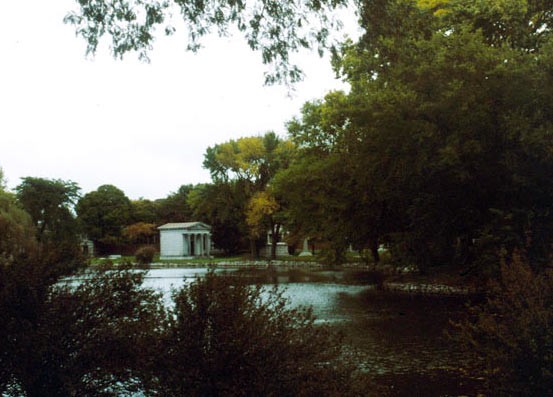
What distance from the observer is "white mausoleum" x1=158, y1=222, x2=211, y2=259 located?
82125 millimetres

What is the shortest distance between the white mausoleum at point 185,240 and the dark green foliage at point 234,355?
3039 inches

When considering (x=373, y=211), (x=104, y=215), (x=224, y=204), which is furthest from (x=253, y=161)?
(x=373, y=211)

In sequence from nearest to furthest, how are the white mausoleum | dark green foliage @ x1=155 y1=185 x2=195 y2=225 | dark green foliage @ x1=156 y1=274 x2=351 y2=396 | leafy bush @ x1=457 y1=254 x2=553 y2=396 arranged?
dark green foliage @ x1=156 y1=274 x2=351 y2=396 → leafy bush @ x1=457 y1=254 x2=553 y2=396 → the white mausoleum → dark green foliage @ x1=155 y1=185 x2=195 y2=225

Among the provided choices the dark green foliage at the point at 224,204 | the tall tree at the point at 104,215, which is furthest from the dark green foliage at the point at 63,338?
the tall tree at the point at 104,215

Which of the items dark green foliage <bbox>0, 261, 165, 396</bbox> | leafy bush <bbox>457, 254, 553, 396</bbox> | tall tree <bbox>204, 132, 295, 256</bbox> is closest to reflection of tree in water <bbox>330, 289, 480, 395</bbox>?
leafy bush <bbox>457, 254, 553, 396</bbox>

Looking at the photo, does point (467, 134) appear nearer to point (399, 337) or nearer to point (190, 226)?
point (399, 337)

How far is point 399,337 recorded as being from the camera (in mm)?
13805

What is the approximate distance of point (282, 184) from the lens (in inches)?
1693

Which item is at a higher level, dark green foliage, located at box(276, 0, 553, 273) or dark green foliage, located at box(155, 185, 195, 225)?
dark green foliage, located at box(155, 185, 195, 225)

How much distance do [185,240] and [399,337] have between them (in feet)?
231

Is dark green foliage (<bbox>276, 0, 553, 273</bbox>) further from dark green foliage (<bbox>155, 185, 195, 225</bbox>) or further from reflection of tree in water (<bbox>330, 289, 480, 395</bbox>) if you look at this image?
dark green foliage (<bbox>155, 185, 195, 225</bbox>)

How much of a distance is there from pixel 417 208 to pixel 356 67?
24.7ft

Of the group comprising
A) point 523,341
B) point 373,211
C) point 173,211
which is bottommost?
point 523,341

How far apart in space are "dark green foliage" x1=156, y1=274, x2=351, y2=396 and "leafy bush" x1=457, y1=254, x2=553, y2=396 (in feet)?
4.46
